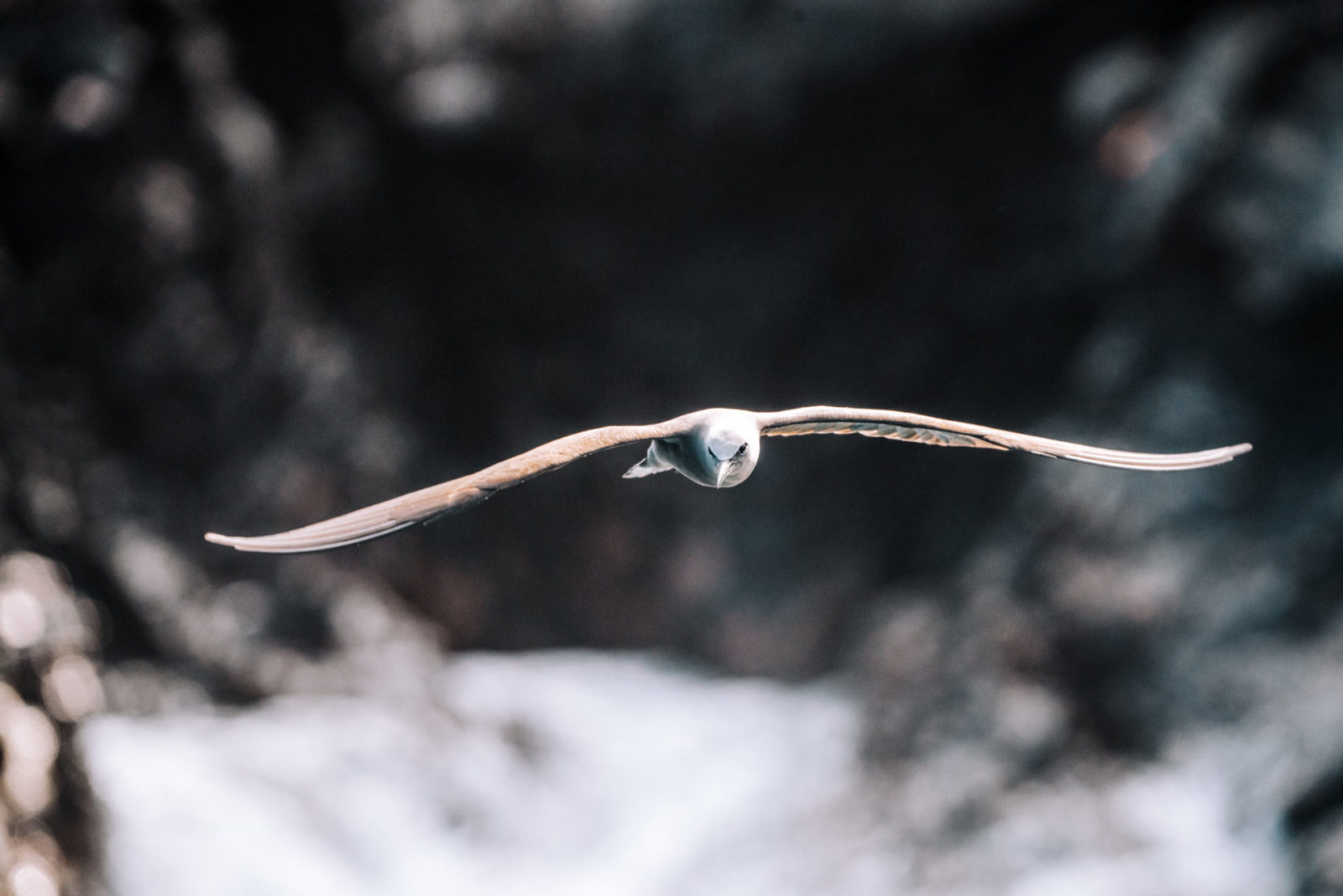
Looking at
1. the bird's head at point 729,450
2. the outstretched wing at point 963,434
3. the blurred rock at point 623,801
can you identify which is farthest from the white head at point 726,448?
the blurred rock at point 623,801

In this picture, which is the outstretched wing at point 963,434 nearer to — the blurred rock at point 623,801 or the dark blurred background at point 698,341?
the dark blurred background at point 698,341

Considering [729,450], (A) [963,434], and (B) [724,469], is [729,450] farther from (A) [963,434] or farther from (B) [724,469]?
(A) [963,434]

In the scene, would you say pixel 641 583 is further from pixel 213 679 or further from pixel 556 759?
pixel 213 679

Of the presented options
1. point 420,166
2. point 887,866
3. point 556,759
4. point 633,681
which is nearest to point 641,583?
point 633,681

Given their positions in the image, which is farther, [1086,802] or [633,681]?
[633,681]

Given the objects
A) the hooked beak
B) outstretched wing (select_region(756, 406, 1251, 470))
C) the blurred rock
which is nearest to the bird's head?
the hooked beak

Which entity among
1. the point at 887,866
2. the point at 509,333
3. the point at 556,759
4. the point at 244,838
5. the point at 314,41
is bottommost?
the point at 887,866

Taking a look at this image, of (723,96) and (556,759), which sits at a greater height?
(723,96)

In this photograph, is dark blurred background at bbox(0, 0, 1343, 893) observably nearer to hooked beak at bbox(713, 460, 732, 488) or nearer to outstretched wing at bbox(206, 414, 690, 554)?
hooked beak at bbox(713, 460, 732, 488)
